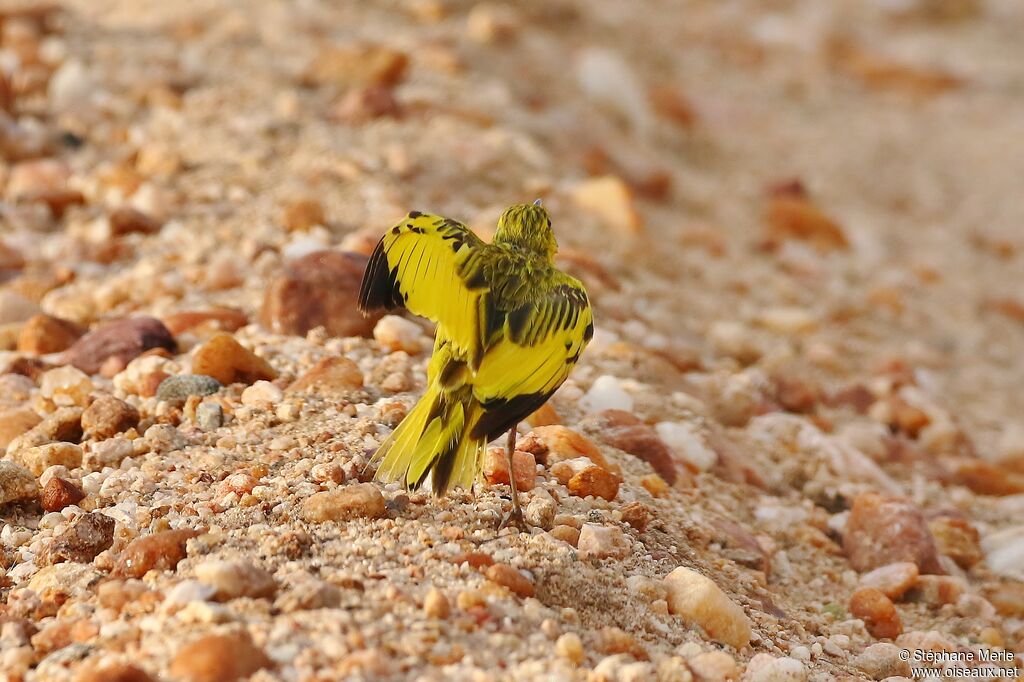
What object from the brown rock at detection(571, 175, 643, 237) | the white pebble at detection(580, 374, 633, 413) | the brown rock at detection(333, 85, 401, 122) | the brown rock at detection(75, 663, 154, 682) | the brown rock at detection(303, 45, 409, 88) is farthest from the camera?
the brown rock at detection(303, 45, 409, 88)

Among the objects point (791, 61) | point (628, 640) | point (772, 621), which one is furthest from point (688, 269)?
point (791, 61)

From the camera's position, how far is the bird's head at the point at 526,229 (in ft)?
10.9

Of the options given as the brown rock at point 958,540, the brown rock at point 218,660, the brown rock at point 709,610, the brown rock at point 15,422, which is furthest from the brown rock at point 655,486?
the brown rock at point 15,422

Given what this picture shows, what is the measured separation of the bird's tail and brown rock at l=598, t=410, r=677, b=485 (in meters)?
0.93

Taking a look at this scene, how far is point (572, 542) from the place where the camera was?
302cm

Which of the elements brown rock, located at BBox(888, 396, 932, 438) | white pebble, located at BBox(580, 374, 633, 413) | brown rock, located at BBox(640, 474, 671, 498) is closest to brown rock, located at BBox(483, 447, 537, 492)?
brown rock, located at BBox(640, 474, 671, 498)

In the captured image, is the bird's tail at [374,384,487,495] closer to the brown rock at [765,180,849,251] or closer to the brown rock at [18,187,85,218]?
the brown rock at [18,187,85,218]

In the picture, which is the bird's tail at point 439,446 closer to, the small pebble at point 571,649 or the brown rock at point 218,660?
the small pebble at point 571,649

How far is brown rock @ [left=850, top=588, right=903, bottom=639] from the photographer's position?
10.8 feet

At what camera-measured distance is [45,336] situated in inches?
161

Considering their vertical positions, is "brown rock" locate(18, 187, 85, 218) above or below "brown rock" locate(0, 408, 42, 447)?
above

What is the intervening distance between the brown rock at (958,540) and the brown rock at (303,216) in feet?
8.60

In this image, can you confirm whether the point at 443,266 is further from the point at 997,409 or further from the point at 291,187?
the point at 997,409

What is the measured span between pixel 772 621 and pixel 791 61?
6.50 meters
